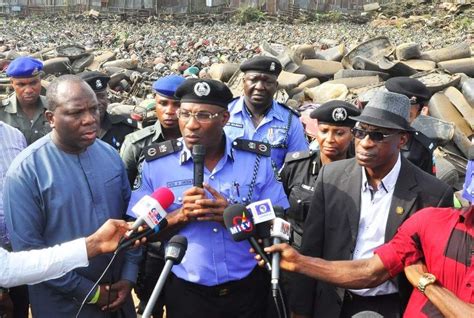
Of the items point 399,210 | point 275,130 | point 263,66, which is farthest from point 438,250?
point 263,66

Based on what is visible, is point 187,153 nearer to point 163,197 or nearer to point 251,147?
point 251,147

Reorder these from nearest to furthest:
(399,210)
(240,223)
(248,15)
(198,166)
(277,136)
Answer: (240,223) < (198,166) < (399,210) < (277,136) < (248,15)

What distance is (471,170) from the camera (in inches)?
96.7

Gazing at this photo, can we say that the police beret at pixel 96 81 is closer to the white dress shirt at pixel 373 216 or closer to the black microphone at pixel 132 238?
the black microphone at pixel 132 238

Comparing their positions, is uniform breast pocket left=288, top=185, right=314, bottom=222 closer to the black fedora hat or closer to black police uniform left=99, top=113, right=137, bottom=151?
the black fedora hat

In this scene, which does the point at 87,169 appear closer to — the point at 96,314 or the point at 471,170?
the point at 96,314

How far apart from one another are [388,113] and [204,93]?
3.80 feet

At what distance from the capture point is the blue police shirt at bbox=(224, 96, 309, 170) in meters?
4.85

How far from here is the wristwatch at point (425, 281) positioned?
8.05ft

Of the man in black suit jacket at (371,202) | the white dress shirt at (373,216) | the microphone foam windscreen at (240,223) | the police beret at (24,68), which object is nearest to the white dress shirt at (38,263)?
the microphone foam windscreen at (240,223)

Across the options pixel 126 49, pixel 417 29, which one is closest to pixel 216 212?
pixel 126 49

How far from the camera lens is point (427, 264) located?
8.41 feet

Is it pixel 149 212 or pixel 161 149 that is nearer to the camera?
pixel 149 212

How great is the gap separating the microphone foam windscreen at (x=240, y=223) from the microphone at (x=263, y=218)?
0.03 m
